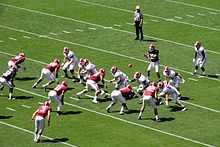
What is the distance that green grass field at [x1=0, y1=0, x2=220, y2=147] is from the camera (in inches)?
1058

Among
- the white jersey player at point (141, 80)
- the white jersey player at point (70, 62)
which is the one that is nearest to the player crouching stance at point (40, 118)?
the white jersey player at point (141, 80)

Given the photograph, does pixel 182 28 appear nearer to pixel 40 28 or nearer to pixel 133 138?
pixel 40 28

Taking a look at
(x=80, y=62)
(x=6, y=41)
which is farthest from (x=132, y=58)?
(x=6, y=41)

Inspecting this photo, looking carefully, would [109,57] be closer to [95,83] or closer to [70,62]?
[70,62]

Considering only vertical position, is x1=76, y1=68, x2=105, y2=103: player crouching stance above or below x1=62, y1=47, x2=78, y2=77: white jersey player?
below

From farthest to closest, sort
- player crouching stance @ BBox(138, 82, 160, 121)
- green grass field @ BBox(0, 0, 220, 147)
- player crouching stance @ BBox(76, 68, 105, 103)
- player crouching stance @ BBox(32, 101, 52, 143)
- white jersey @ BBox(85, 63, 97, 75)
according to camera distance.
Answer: white jersey @ BBox(85, 63, 97, 75), player crouching stance @ BBox(76, 68, 105, 103), player crouching stance @ BBox(138, 82, 160, 121), green grass field @ BBox(0, 0, 220, 147), player crouching stance @ BBox(32, 101, 52, 143)

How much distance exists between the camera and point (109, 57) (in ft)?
118

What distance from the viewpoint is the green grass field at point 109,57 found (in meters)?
26.9

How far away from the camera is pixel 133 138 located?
26.5 metres

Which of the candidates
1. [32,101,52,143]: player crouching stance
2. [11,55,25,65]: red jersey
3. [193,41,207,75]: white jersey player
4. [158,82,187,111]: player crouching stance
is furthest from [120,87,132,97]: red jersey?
[11,55,25,65]: red jersey

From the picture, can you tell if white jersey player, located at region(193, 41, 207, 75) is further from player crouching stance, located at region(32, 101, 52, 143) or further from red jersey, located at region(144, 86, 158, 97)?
player crouching stance, located at region(32, 101, 52, 143)

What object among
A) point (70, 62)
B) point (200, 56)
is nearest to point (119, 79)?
point (70, 62)

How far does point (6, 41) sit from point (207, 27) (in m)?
10.3

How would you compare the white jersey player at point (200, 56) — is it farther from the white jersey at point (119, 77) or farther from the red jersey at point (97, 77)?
the red jersey at point (97, 77)
